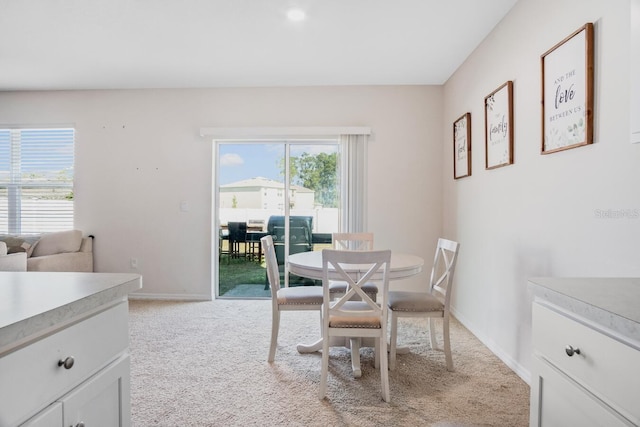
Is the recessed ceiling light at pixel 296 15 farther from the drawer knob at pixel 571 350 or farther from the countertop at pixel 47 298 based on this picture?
the drawer knob at pixel 571 350

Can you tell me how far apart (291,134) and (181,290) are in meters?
2.25

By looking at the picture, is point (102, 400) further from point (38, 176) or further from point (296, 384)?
point (38, 176)

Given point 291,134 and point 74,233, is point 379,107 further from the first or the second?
point 74,233

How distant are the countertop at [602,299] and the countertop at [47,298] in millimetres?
1150

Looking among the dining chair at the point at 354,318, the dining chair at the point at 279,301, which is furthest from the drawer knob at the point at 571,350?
the dining chair at the point at 279,301

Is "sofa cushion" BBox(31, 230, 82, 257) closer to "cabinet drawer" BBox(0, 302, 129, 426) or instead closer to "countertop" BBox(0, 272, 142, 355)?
"countertop" BBox(0, 272, 142, 355)

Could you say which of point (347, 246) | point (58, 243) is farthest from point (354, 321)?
point (58, 243)

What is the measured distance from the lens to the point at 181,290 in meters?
4.23

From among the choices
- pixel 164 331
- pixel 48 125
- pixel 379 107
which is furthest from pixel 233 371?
pixel 48 125

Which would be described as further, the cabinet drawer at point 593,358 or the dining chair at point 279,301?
the dining chair at point 279,301

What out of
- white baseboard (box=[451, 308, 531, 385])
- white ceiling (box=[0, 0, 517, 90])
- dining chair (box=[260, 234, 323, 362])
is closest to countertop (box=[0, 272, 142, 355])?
dining chair (box=[260, 234, 323, 362])

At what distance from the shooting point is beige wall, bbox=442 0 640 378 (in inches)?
59.3

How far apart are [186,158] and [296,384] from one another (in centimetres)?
300

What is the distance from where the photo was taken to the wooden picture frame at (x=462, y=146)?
322 centimetres
